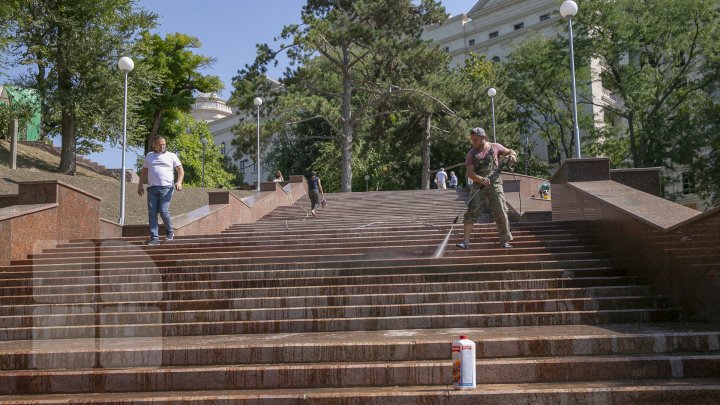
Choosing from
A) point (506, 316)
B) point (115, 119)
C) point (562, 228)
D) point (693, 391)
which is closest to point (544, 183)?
point (562, 228)

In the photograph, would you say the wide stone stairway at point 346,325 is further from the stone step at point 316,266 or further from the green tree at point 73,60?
the green tree at point 73,60

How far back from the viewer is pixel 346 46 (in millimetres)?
31031

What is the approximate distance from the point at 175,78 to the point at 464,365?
135 ft

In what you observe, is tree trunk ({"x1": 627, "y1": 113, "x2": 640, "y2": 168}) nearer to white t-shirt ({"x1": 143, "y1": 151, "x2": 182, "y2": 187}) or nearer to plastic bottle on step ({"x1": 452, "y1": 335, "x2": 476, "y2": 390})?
white t-shirt ({"x1": 143, "y1": 151, "x2": 182, "y2": 187})

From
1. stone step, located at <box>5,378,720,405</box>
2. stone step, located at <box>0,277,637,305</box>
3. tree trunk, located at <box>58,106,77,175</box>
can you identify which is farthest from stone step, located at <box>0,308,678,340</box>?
tree trunk, located at <box>58,106,77,175</box>

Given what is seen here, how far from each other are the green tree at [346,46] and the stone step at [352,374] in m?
24.6

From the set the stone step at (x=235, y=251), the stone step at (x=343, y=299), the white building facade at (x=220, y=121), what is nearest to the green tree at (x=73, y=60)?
the stone step at (x=235, y=251)

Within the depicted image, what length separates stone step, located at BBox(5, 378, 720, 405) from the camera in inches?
181

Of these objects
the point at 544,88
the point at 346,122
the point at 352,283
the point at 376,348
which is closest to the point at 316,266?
the point at 352,283

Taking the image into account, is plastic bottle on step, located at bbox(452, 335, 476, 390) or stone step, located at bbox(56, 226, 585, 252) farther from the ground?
stone step, located at bbox(56, 226, 585, 252)

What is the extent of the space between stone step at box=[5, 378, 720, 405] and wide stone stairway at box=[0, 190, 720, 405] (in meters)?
0.01

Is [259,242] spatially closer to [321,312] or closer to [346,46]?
[321,312]

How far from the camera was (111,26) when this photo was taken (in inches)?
1161

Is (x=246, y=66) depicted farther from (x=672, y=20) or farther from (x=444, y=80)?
(x=672, y=20)
